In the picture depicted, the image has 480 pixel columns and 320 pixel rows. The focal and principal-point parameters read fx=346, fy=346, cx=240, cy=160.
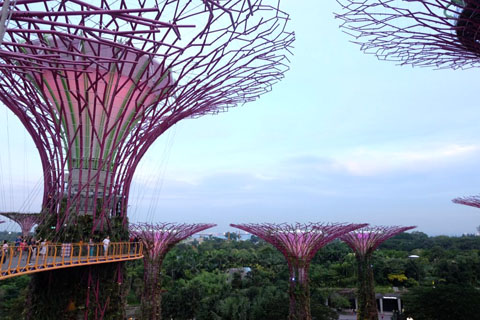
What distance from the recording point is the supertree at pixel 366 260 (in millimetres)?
26875

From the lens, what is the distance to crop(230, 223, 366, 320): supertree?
871 inches

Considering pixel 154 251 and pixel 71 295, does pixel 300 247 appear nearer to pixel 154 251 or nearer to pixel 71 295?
pixel 154 251

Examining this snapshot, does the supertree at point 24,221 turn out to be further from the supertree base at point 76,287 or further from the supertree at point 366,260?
the supertree at point 366,260

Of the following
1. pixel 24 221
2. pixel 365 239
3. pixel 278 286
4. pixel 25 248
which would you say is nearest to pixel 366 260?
pixel 365 239

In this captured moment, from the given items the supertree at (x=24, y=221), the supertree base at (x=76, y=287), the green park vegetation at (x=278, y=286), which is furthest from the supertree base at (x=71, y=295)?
the supertree at (x=24, y=221)

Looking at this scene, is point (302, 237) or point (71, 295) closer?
point (71, 295)

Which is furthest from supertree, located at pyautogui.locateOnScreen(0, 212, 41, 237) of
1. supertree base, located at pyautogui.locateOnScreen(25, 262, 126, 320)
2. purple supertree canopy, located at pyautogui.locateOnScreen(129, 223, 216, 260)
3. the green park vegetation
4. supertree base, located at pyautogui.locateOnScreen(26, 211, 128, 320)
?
supertree base, located at pyautogui.locateOnScreen(25, 262, 126, 320)

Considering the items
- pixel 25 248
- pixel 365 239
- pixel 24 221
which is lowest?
pixel 365 239

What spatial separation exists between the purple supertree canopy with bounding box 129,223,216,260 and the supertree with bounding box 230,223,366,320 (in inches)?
251

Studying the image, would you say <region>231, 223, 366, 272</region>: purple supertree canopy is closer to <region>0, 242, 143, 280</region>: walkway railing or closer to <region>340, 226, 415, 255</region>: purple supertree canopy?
<region>340, 226, 415, 255</region>: purple supertree canopy

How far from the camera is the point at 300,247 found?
23219mm

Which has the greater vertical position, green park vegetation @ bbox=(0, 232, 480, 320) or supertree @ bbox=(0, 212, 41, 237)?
supertree @ bbox=(0, 212, 41, 237)

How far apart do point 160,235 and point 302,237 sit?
10.4 metres

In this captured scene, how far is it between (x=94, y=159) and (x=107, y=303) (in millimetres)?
6638
